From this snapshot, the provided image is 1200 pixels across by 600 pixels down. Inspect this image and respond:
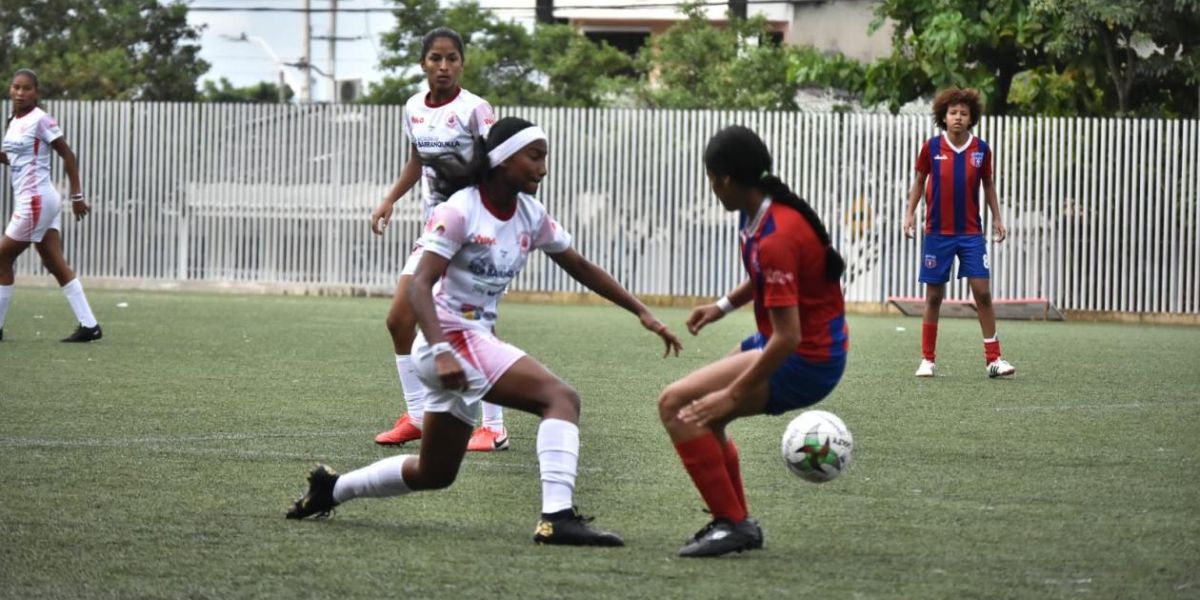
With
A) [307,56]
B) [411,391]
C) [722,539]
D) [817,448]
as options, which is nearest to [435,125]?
[411,391]

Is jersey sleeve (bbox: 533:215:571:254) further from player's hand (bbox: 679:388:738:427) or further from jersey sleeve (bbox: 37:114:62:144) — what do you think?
jersey sleeve (bbox: 37:114:62:144)

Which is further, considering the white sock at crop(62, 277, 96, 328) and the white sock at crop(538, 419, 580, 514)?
the white sock at crop(62, 277, 96, 328)

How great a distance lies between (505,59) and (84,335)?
1121 inches

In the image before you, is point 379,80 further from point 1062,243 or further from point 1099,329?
point 1099,329

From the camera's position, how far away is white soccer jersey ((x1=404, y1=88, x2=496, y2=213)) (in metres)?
9.18

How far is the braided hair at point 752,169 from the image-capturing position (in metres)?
6.00

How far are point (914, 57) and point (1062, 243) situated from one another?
14.2 feet

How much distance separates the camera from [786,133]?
25297 mm

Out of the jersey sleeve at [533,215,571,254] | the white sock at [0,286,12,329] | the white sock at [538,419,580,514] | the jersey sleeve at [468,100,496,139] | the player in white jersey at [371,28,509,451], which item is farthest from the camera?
the white sock at [0,286,12,329]

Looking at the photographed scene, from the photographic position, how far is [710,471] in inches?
238

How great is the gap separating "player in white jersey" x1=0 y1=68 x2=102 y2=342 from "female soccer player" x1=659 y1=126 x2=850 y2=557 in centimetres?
963

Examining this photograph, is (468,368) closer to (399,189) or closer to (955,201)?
(399,189)

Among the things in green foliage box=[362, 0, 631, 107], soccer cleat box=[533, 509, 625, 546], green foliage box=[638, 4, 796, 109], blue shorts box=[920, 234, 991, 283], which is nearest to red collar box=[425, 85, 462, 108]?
soccer cleat box=[533, 509, 625, 546]

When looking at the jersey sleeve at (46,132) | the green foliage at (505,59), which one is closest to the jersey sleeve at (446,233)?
the jersey sleeve at (46,132)
